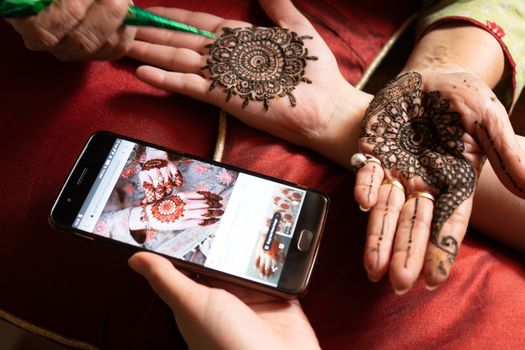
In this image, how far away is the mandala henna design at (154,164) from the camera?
0.61 meters

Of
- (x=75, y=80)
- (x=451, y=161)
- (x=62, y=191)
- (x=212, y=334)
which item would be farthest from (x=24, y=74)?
(x=451, y=161)

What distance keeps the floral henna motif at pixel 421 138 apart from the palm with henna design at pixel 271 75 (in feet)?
0.24

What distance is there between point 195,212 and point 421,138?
0.33 m

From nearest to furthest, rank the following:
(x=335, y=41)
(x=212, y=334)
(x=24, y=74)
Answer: (x=212, y=334), (x=24, y=74), (x=335, y=41)

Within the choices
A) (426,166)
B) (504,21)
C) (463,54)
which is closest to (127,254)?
(426,166)

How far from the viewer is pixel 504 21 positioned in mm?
776

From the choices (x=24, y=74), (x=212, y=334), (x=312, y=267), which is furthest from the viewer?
(x=24, y=74)

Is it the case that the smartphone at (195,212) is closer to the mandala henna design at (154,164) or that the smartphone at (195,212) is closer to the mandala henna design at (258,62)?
the mandala henna design at (154,164)

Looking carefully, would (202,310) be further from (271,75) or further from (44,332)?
(271,75)

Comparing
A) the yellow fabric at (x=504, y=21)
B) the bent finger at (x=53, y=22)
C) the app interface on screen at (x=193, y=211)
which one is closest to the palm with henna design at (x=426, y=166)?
the app interface on screen at (x=193, y=211)

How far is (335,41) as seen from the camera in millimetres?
811

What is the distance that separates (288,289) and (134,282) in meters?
0.21

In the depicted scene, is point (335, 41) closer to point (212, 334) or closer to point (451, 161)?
point (451, 161)

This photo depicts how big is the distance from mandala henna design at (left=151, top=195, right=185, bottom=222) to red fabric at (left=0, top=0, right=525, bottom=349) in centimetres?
7
